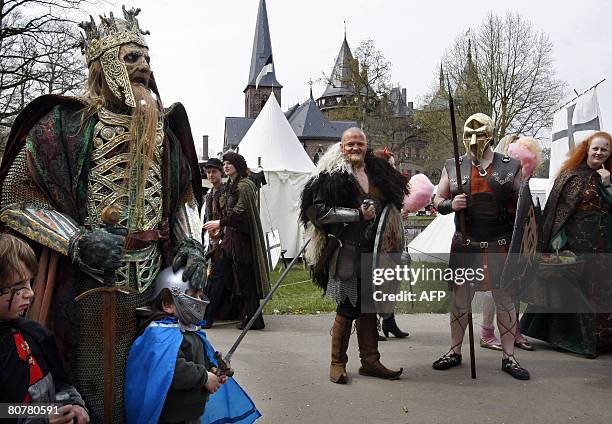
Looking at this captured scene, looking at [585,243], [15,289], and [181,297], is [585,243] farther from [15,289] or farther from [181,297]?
[15,289]

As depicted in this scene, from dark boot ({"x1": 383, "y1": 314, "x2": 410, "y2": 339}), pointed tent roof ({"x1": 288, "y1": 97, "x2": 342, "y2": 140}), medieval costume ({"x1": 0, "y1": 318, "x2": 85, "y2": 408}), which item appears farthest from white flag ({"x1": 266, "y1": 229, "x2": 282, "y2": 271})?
pointed tent roof ({"x1": 288, "y1": 97, "x2": 342, "y2": 140})

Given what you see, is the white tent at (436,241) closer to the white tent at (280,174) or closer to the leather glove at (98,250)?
the white tent at (280,174)

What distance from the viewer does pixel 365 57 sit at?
30438 mm

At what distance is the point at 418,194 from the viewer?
226 inches

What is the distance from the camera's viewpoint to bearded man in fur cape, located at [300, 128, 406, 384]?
13.7ft

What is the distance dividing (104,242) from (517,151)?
15.1ft

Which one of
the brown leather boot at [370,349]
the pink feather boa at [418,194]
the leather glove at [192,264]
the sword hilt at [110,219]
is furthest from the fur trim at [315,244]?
the sword hilt at [110,219]

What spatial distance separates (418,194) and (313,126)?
52371mm

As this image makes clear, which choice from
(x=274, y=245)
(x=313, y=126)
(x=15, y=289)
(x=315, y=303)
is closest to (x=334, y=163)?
(x=15, y=289)

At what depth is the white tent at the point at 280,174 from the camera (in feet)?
40.5

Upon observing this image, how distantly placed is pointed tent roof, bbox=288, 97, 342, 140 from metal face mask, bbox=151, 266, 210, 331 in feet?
178

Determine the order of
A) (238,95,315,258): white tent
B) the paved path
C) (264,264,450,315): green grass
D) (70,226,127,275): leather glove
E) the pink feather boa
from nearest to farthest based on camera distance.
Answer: (70,226,127,275): leather glove → the paved path → the pink feather boa → (264,264,450,315): green grass → (238,95,315,258): white tent

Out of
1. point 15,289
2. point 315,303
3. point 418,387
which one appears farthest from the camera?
point 315,303

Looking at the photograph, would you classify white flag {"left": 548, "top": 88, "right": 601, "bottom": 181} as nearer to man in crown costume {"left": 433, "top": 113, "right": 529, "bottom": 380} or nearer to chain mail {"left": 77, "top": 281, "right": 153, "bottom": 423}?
man in crown costume {"left": 433, "top": 113, "right": 529, "bottom": 380}
